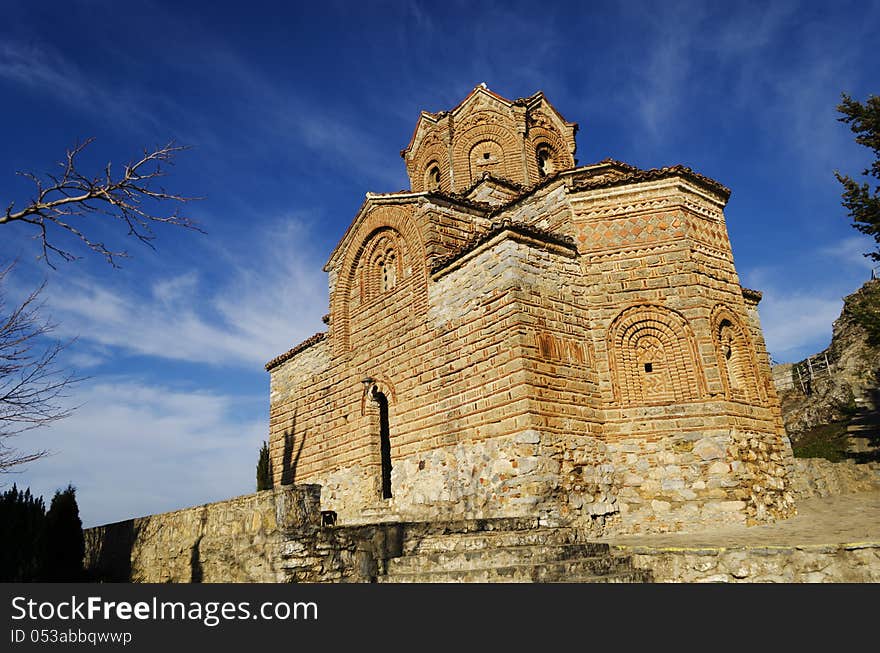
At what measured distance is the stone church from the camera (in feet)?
30.0

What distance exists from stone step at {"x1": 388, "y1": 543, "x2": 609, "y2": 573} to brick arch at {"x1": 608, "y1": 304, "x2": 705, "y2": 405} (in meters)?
3.64

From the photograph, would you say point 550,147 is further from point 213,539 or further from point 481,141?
point 213,539

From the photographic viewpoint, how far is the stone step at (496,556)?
6.34 metres

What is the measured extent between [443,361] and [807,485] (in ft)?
24.4

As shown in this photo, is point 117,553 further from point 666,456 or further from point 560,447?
point 666,456

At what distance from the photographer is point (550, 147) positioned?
17.2 metres

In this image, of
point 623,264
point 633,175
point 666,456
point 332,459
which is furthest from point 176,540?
point 633,175

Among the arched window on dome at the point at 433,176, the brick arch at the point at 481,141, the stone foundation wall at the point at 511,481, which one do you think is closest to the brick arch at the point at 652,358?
the stone foundation wall at the point at 511,481

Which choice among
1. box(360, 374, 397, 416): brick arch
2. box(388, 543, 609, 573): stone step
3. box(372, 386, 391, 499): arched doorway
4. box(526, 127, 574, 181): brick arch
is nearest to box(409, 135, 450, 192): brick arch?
box(526, 127, 574, 181): brick arch

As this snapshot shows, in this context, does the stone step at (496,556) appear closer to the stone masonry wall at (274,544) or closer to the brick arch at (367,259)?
the stone masonry wall at (274,544)

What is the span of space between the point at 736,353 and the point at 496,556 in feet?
20.9

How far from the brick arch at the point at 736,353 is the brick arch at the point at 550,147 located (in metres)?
7.43

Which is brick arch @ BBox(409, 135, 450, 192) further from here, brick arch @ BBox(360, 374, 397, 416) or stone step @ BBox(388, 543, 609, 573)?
stone step @ BBox(388, 543, 609, 573)
